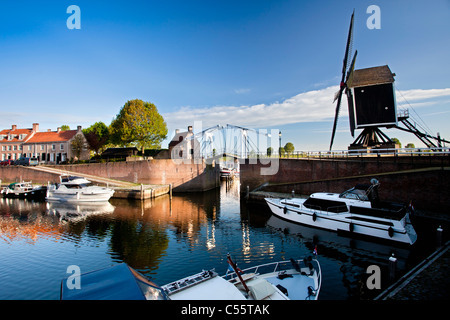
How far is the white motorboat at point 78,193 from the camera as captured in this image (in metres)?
30.7

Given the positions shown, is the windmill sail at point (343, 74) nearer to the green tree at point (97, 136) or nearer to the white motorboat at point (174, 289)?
the white motorboat at point (174, 289)

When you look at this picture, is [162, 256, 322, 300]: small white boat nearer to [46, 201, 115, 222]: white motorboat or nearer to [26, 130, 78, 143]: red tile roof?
[46, 201, 115, 222]: white motorboat

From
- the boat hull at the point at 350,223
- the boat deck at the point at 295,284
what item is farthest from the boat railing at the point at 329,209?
the boat deck at the point at 295,284

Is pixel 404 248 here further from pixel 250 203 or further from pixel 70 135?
pixel 70 135

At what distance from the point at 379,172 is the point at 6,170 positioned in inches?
2535

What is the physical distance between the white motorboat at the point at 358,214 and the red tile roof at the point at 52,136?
194ft

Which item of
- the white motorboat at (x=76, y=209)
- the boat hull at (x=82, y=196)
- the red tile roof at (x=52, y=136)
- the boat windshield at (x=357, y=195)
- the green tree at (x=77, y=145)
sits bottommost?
the white motorboat at (x=76, y=209)

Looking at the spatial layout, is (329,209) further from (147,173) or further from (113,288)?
(147,173)

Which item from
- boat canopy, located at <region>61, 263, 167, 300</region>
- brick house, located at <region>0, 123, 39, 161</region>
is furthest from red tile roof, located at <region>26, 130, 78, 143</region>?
boat canopy, located at <region>61, 263, 167, 300</region>

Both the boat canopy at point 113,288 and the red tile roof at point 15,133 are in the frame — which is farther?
the red tile roof at point 15,133

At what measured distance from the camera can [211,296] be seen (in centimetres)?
699

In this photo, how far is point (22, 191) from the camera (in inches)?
1426

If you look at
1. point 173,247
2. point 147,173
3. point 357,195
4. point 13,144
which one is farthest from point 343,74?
point 13,144

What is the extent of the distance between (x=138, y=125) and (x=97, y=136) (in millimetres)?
18842
